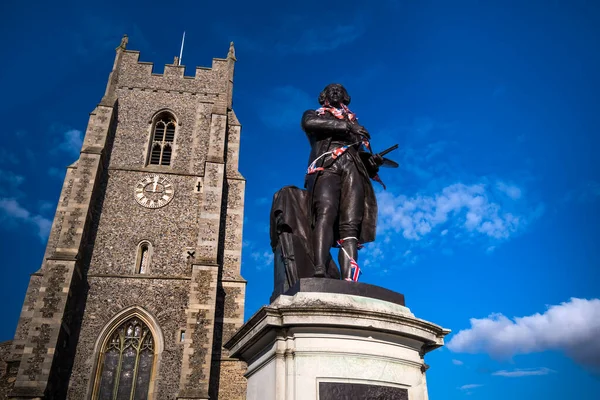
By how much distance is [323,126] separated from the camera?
408cm

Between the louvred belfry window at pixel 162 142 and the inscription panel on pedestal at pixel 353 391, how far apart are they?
18828 millimetres

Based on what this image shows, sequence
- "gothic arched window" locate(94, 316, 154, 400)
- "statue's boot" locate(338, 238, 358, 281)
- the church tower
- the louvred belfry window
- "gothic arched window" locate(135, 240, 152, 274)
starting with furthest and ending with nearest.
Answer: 1. the louvred belfry window
2. "gothic arched window" locate(135, 240, 152, 274)
3. "gothic arched window" locate(94, 316, 154, 400)
4. the church tower
5. "statue's boot" locate(338, 238, 358, 281)

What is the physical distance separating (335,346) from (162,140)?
1940 cm

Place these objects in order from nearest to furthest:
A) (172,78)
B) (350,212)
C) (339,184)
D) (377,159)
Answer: (350,212) → (339,184) → (377,159) → (172,78)

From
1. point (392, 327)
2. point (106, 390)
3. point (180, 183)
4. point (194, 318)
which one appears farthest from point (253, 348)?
point (180, 183)

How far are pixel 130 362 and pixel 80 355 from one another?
61.8 inches

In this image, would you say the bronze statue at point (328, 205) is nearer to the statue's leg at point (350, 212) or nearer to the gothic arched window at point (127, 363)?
the statue's leg at point (350, 212)

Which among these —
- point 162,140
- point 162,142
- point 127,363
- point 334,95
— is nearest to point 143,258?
point 127,363

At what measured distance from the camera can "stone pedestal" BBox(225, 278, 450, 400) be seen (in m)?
2.95

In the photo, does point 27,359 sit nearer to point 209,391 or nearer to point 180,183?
point 209,391

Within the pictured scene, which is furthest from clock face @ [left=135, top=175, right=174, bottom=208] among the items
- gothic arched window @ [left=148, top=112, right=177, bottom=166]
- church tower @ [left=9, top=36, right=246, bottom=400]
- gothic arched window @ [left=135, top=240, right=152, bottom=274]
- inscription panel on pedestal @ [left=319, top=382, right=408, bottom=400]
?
inscription panel on pedestal @ [left=319, top=382, right=408, bottom=400]

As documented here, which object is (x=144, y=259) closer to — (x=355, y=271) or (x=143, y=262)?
(x=143, y=262)

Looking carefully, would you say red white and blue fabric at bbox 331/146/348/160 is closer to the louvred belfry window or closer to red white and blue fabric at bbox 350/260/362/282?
red white and blue fabric at bbox 350/260/362/282

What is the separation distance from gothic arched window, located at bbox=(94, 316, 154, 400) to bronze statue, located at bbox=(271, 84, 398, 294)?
13795 mm
